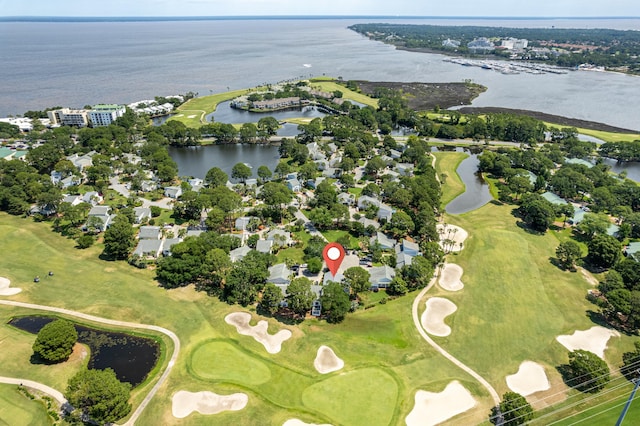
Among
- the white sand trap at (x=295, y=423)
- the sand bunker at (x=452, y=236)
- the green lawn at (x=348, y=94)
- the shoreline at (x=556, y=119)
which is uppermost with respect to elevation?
Answer: the green lawn at (x=348, y=94)

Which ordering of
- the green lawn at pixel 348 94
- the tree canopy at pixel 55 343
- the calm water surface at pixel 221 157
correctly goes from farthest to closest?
the green lawn at pixel 348 94, the calm water surface at pixel 221 157, the tree canopy at pixel 55 343

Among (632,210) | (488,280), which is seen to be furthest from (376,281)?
(632,210)

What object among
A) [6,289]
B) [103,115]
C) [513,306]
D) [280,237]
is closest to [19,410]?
[6,289]

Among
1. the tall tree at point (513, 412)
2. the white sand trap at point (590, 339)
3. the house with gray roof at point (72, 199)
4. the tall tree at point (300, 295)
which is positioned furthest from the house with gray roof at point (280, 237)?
the house with gray roof at point (72, 199)

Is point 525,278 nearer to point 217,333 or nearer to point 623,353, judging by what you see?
point 623,353

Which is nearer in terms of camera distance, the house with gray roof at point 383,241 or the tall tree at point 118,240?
the tall tree at point 118,240

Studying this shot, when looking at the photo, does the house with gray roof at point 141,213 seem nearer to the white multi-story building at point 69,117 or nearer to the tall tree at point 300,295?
the tall tree at point 300,295
